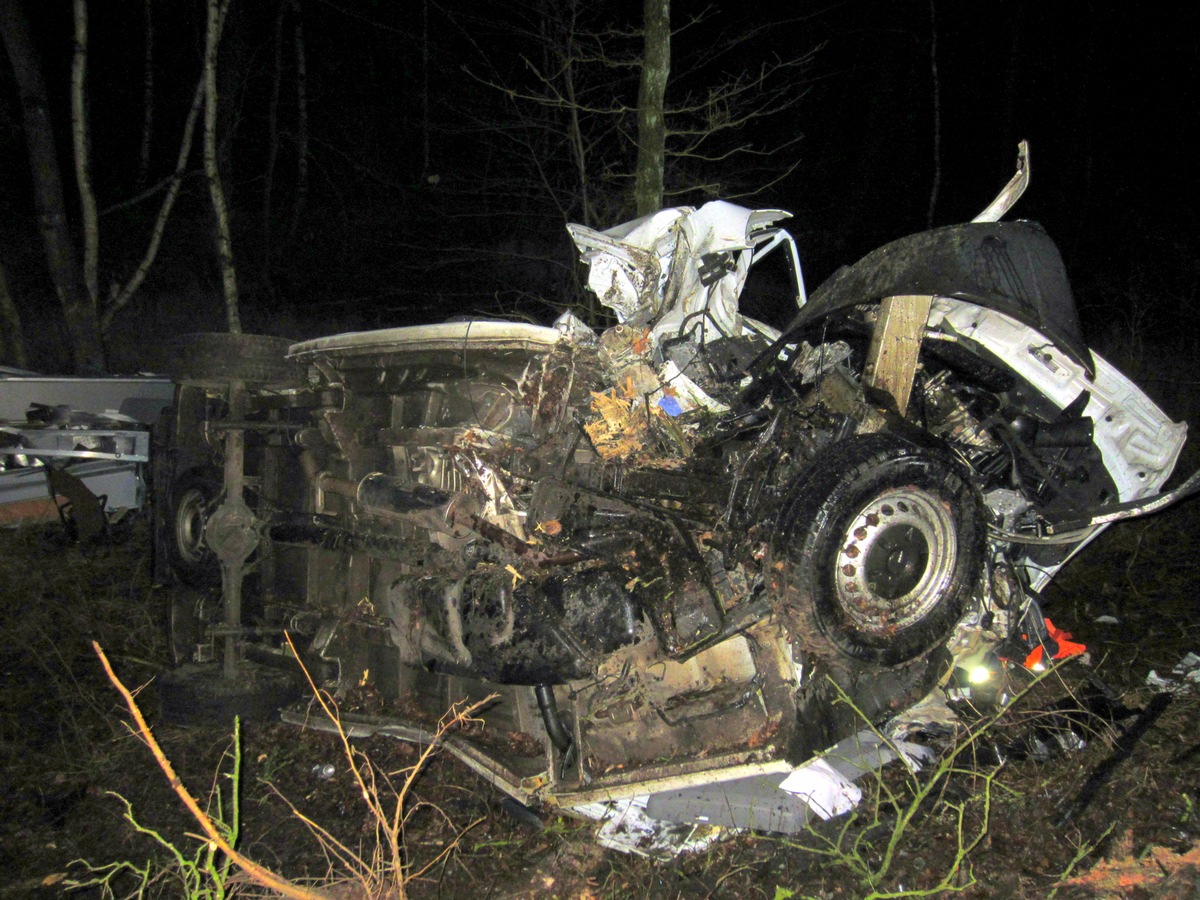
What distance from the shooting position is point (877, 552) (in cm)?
273

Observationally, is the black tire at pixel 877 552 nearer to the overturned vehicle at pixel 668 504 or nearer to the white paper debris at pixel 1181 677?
the overturned vehicle at pixel 668 504

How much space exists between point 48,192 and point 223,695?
870 cm

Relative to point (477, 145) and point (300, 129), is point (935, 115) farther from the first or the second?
point (300, 129)

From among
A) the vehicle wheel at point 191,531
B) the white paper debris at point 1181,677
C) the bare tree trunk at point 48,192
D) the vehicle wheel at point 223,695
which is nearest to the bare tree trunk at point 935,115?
the white paper debris at point 1181,677

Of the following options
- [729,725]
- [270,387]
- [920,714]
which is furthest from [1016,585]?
[270,387]

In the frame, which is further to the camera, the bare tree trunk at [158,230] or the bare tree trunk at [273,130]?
the bare tree trunk at [273,130]

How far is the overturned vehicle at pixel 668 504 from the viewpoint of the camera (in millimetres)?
2701

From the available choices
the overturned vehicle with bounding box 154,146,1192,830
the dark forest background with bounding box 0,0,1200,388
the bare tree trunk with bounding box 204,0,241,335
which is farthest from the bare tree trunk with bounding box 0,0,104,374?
the overturned vehicle with bounding box 154,146,1192,830

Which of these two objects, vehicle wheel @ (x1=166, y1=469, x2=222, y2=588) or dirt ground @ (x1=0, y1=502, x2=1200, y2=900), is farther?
vehicle wheel @ (x1=166, y1=469, x2=222, y2=588)

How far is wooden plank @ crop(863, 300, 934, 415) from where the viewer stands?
3.10m

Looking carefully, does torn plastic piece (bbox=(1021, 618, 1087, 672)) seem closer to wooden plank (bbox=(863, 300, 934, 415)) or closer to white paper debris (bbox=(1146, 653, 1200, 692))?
white paper debris (bbox=(1146, 653, 1200, 692))

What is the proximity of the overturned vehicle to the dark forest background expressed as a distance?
7.54 meters

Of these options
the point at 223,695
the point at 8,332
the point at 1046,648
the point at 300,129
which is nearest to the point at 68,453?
the point at 223,695

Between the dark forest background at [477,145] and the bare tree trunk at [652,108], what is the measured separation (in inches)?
139
